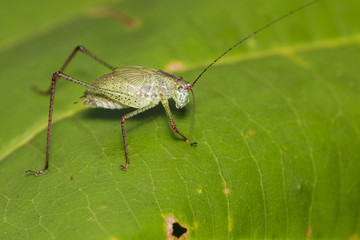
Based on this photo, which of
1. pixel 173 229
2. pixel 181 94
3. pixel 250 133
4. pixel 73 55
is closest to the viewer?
pixel 173 229

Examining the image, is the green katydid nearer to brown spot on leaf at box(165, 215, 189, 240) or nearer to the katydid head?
the katydid head

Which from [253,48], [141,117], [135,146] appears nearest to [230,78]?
[253,48]

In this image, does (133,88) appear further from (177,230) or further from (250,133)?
(177,230)

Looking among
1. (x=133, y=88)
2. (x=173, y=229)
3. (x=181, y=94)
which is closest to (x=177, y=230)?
(x=173, y=229)

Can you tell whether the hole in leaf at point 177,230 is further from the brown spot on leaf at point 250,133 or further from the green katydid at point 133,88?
the green katydid at point 133,88

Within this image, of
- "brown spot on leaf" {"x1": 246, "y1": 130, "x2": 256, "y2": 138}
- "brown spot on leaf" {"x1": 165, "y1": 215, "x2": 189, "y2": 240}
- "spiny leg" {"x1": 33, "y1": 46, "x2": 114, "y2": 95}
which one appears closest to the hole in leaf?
"brown spot on leaf" {"x1": 165, "y1": 215, "x2": 189, "y2": 240}

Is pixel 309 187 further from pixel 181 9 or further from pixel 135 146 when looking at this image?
pixel 181 9

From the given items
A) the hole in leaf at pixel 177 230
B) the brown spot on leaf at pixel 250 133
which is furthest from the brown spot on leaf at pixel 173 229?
the brown spot on leaf at pixel 250 133
